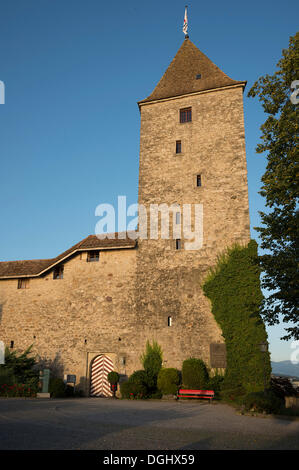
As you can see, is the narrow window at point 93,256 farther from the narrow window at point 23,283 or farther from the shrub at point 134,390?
the shrub at point 134,390

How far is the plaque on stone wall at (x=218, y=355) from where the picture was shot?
1688cm

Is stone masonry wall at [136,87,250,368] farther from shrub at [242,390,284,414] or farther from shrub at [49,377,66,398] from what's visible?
shrub at [242,390,284,414]

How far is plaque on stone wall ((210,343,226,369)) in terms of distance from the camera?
16.9 meters

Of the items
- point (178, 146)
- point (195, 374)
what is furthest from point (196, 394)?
point (178, 146)

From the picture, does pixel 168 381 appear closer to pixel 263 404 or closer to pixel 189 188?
pixel 263 404

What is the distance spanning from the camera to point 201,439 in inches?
276

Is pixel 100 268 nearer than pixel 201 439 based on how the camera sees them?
No

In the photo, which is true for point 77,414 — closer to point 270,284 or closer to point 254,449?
point 254,449

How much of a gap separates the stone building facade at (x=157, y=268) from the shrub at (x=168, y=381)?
2.65ft

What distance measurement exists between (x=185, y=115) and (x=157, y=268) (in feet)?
33.8

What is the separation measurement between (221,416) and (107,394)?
9753 mm

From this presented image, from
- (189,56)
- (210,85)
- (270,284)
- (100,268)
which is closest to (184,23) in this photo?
(189,56)

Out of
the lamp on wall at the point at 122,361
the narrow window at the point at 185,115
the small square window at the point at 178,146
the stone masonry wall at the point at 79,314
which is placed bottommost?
the lamp on wall at the point at 122,361

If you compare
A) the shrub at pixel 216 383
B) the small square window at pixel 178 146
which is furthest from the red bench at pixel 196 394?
the small square window at pixel 178 146
